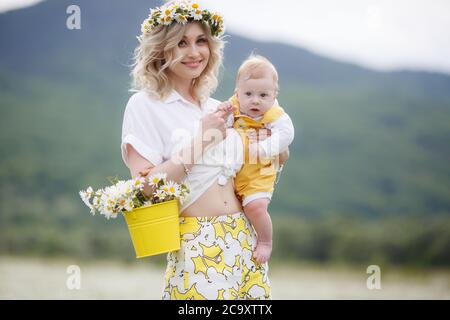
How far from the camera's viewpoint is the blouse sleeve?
11.0 feet

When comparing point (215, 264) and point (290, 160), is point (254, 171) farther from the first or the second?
point (290, 160)

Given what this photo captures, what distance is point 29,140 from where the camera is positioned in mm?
26188

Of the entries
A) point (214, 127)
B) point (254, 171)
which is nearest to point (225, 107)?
point (214, 127)

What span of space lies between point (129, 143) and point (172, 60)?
1.64 feet

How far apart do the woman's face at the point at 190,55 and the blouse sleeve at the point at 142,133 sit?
0.27 m

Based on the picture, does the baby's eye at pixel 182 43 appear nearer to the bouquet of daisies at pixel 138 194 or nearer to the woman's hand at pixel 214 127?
the woman's hand at pixel 214 127

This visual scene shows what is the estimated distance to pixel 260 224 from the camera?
350 cm

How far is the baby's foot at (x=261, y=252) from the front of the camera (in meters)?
3.50

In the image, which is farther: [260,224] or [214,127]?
[260,224]

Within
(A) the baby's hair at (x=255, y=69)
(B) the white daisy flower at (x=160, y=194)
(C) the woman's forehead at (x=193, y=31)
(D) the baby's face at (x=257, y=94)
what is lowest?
(B) the white daisy flower at (x=160, y=194)

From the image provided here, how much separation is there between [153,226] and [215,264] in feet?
1.28

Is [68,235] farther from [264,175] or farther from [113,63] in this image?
[264,175]

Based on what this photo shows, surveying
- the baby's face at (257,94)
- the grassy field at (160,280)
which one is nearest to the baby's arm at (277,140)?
the baby's face at (257,94)

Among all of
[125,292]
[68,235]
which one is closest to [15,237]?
[68,235]
